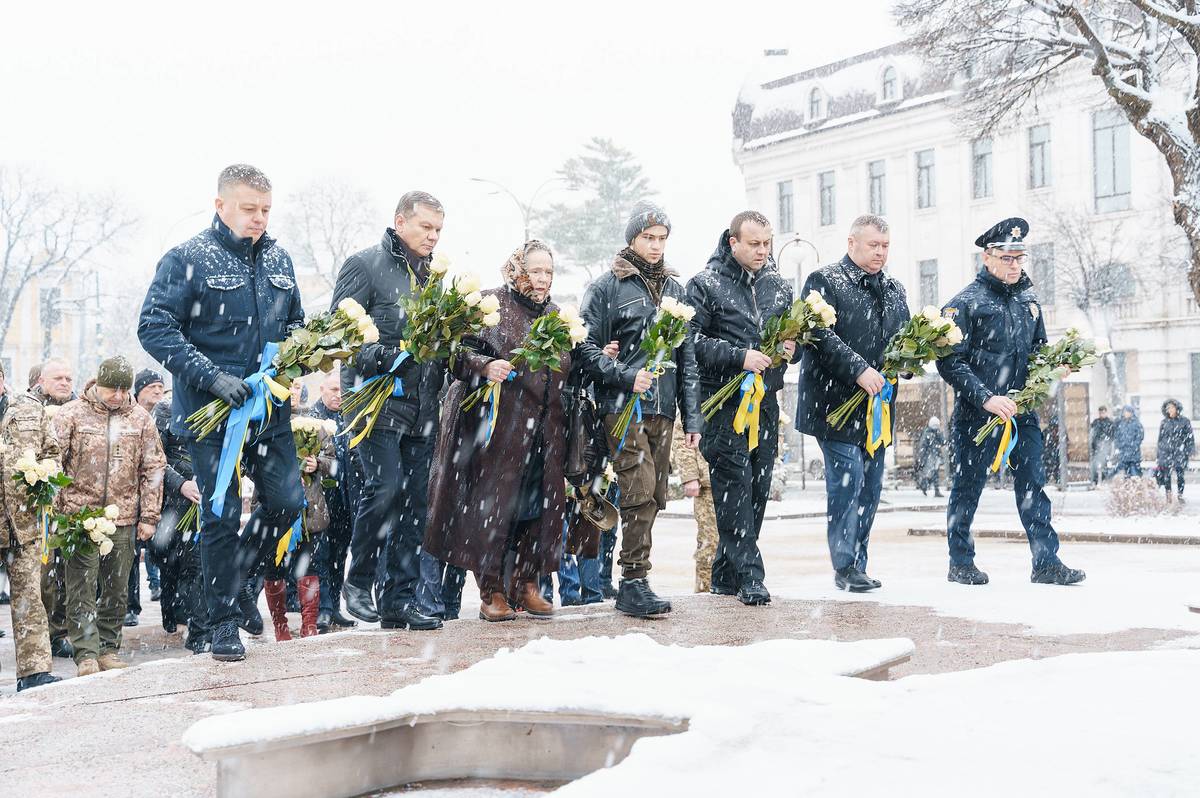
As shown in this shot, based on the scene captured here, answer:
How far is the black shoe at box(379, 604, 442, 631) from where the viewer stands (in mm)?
6590

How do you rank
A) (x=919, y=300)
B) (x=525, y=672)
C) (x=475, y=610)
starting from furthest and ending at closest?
(x=919, y=300), (x=475, y=610), (x=525, y=672)

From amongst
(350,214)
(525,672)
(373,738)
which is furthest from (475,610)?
(350,214)

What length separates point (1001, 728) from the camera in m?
3.68

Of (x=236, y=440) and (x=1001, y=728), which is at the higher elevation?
(x=236, y=440)

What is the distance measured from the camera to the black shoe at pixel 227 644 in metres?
5.67

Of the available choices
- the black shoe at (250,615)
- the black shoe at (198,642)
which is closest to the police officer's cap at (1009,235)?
the black shoe at (250,615)

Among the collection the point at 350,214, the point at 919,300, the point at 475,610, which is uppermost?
the point at 350,214

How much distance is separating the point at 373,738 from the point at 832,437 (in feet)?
15.6

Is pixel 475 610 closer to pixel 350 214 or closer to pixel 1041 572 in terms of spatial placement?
pixel 1041 572

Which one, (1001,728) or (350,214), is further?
(350,214)

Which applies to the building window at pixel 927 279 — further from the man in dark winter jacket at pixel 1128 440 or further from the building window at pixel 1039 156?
the man in dark winter jacket at pixel 1128 440

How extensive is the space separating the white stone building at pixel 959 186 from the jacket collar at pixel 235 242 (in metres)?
23.9

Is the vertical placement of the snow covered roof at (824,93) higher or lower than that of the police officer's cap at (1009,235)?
higher

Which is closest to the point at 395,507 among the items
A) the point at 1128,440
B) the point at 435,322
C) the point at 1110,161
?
the point at 435,322
